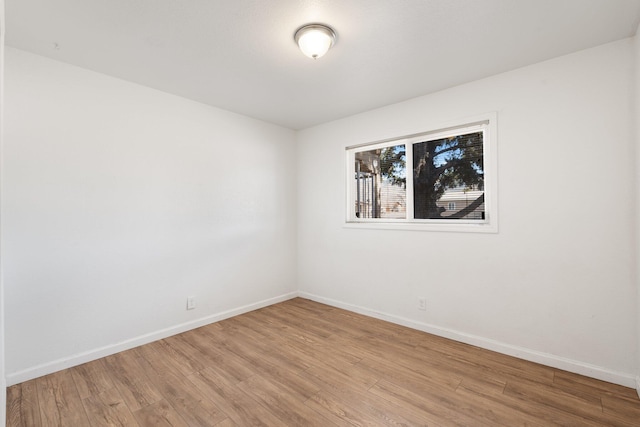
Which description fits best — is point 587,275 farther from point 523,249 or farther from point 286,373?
point 286,373

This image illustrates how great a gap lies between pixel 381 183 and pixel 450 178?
2.79 ft

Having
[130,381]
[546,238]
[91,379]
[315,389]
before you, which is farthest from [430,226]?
[91,379]

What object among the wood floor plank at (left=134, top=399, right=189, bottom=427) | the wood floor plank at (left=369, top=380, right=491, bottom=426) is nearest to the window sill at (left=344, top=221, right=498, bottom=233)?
the wood floor plank at (left=369, top=380, right=491, bottom=426)

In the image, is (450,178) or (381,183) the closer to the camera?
(450,178)

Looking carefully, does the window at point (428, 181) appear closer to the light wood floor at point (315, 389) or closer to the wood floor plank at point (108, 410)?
the light wood floor at point (315, 389)

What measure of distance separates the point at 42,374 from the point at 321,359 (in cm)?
220

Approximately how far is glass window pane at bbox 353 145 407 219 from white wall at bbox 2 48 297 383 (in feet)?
4.64

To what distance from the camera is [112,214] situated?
2707mm

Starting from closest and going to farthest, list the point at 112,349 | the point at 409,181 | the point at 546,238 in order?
the point at 546,238
the point at 112,349
the point at 409,181

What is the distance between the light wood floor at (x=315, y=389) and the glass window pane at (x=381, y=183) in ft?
4.86

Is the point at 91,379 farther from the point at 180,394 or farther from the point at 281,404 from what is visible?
the point at 281,404

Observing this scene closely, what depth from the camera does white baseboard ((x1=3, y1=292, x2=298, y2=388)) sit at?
2264 millimetres

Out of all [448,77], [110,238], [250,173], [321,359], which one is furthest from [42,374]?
[448,77]

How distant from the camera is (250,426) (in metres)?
1.79
